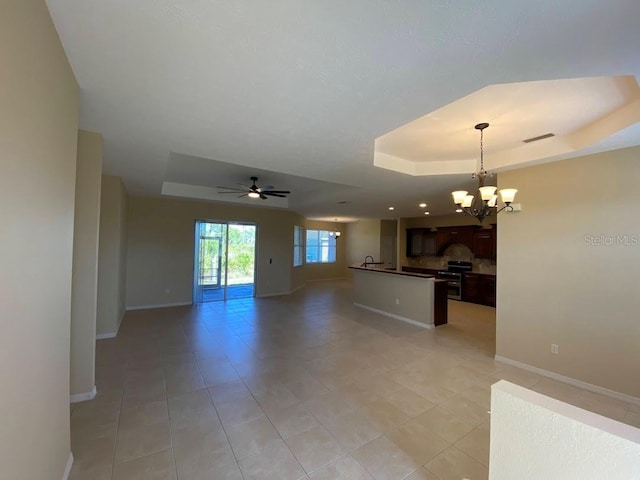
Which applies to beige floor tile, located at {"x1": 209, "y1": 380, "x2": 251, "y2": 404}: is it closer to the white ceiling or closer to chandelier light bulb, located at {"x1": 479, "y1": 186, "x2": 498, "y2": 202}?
the white ceiling

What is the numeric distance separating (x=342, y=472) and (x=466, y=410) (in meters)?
1.42

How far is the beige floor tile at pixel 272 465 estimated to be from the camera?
1782mm

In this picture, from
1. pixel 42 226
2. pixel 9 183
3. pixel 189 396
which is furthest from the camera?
pixel 189 396

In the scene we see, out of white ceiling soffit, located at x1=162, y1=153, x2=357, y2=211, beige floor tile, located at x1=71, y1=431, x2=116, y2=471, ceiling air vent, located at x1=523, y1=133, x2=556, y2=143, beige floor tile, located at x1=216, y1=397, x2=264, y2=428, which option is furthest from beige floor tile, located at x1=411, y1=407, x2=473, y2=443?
white ceiling soffit, located at x1=162, y1=153, x2=357, y2=211

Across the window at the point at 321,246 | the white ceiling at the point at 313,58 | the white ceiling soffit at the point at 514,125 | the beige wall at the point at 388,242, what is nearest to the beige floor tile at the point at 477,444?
the white ceiling at the point at 313,58

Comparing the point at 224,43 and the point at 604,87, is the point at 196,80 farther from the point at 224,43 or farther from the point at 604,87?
the point at 604,87

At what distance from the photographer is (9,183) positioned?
3.37 ft

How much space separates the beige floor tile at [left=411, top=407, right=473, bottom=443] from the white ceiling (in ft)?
8.52

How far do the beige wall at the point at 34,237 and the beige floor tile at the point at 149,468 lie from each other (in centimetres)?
34

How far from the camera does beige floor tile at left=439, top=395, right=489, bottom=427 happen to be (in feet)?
7.86

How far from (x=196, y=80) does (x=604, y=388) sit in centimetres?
477

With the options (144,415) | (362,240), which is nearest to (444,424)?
(144,415)

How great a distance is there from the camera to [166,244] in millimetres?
6535

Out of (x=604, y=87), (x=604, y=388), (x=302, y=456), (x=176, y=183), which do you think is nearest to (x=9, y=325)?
(x=302, y=456)
